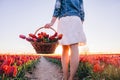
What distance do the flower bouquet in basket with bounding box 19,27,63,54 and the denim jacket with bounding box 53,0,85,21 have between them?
387mm

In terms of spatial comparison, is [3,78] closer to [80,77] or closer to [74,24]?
[74,24]

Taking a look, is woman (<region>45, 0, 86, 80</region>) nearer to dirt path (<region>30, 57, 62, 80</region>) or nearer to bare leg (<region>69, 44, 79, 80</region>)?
bare leg (<region>69, 44, 79, 80</region>)

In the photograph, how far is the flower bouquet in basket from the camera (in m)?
5.66

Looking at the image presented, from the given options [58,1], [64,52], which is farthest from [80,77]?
[58,1]

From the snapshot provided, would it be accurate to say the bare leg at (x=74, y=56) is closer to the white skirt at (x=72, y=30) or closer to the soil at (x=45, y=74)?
the white skirt at (x=72, y=30)

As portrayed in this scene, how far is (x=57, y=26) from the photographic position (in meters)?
5.99

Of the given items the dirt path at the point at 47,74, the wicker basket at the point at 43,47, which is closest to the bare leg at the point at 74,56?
the wicker basket at the point at 43,47

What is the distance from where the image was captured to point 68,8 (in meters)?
5.77

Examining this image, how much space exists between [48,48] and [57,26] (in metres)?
0.51

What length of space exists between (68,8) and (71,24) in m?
0.31

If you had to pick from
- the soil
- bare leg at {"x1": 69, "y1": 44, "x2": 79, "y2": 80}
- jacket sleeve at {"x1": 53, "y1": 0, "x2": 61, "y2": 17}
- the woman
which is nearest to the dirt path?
the soil

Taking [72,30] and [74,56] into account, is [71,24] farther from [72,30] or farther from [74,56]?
[74,56]

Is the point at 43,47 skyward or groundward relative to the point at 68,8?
groundward

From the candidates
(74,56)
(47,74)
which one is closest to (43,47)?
(74,56)
